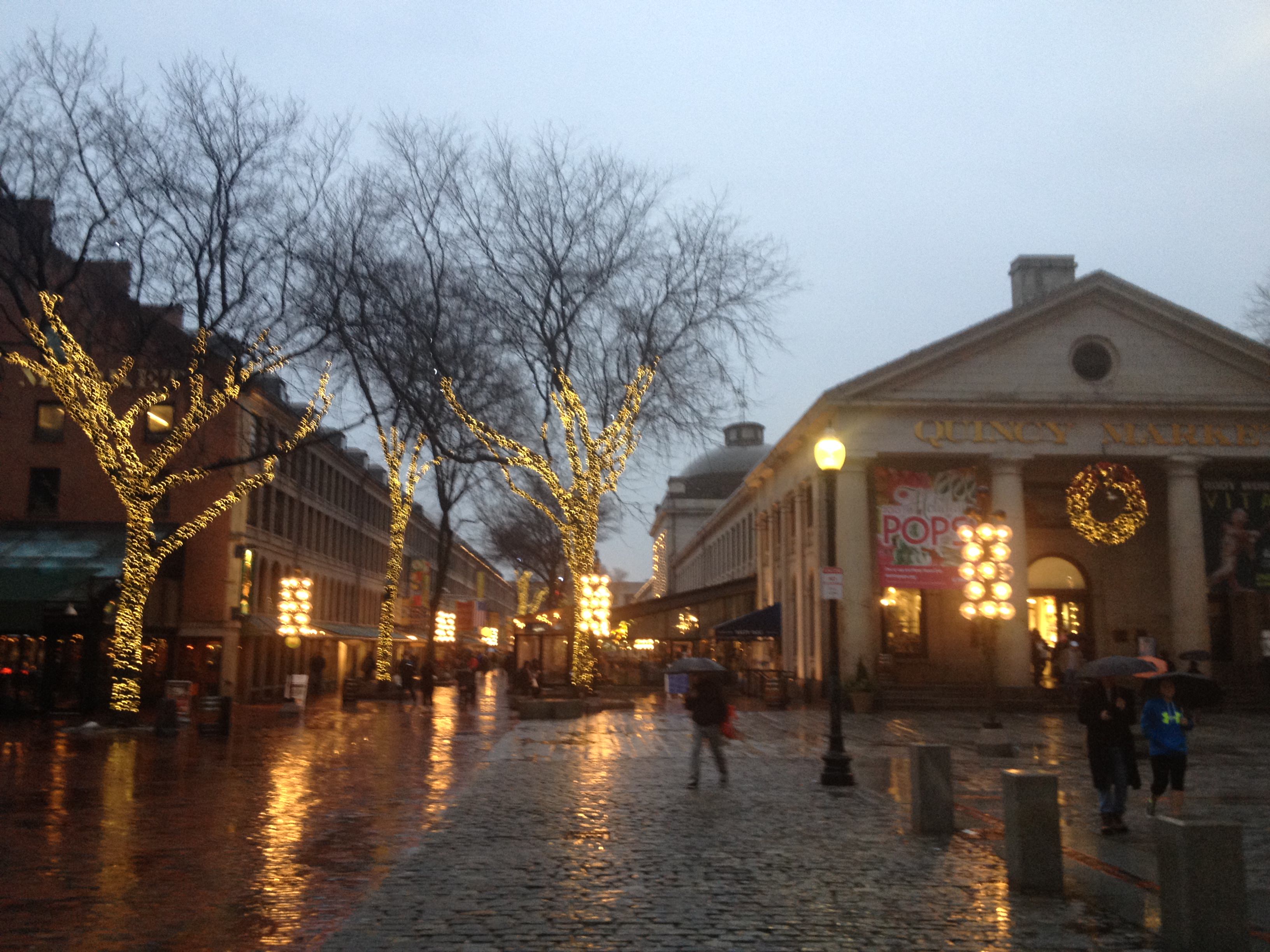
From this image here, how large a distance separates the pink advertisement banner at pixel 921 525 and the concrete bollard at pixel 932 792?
23.6 meters

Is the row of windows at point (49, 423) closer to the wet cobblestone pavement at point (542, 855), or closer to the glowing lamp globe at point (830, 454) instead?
the wet cobblestone pavement at point (542, 855)

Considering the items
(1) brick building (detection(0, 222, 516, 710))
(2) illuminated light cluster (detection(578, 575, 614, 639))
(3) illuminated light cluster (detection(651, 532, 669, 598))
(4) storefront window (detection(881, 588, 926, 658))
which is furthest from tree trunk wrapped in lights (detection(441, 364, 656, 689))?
(3) illuminated light cluster (detection(651, 532, 669, 598))

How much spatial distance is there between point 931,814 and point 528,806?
A: 187 inches

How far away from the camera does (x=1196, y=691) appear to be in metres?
13.4

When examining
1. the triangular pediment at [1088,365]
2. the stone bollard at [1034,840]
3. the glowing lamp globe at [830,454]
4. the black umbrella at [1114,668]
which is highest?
the triangular pediment at [1088,365]

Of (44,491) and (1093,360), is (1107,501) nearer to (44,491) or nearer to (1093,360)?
(1093,360)

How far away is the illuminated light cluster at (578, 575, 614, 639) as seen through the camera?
33.8 metres

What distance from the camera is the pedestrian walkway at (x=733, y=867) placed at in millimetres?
7875

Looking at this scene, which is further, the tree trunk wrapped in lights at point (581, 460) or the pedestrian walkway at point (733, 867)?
the tree trunk wrapped in lights at point (581, 460)

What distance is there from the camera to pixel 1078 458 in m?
38.6

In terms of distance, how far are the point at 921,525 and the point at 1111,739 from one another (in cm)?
2415

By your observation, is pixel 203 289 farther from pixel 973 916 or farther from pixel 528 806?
pixel 973 916

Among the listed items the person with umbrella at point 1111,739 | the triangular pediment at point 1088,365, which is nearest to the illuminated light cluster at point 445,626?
the triangular pediment at point 1088,365

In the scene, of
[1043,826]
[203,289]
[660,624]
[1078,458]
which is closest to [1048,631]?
[1078,458]
